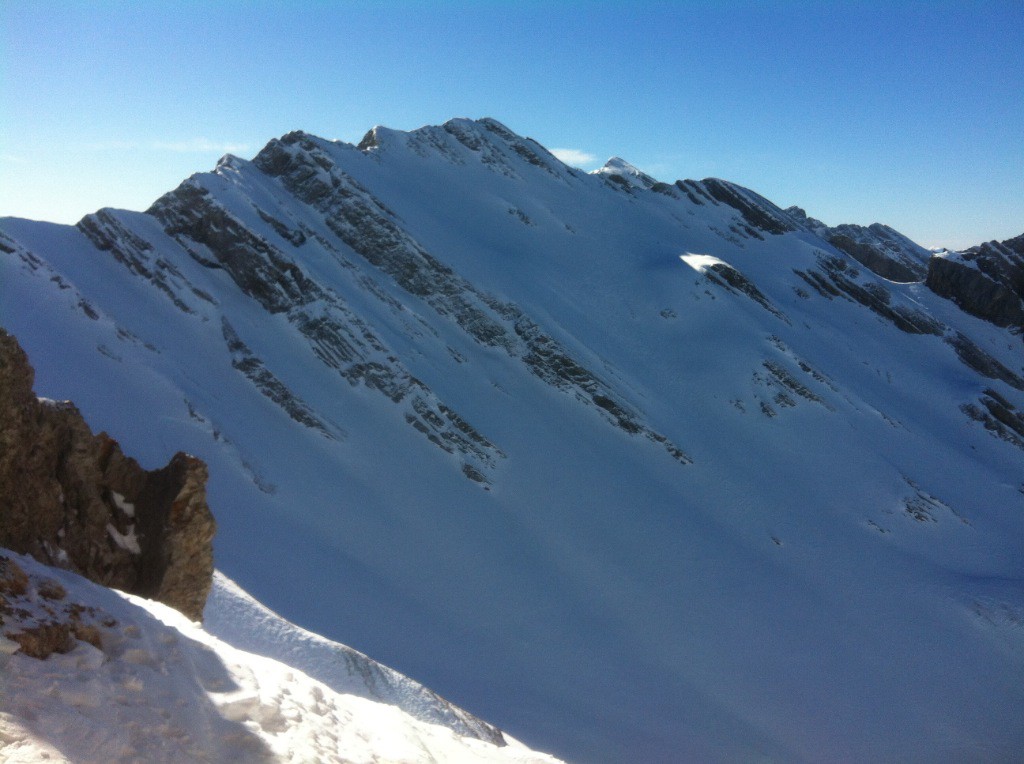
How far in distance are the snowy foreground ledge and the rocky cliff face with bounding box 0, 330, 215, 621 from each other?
5.97 feet

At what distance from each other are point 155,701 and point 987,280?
3838 inches

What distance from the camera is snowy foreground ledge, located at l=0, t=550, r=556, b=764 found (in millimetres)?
6195

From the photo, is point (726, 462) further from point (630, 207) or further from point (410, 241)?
point (630, 207)

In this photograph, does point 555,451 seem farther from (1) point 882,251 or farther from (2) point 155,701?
(1) point 882,251

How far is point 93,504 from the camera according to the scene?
39.2 feet

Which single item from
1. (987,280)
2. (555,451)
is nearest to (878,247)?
(987,280)

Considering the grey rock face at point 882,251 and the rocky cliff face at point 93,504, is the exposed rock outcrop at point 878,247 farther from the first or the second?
the rocky cliff face at point 93,504

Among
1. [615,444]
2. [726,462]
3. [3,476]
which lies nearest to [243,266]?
[615,444]

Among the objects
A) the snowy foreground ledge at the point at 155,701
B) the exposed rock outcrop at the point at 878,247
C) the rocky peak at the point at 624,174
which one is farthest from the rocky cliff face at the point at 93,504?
the exposed rock outcrop at the point at 878,247

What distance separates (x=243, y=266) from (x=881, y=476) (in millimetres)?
47681

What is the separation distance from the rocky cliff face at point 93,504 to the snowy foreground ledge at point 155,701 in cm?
182

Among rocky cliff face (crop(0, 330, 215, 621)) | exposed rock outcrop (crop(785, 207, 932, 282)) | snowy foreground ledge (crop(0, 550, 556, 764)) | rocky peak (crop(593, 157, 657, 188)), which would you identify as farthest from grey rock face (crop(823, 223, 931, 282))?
snowy foreground ledge (crop(0, 550, 556, 764))

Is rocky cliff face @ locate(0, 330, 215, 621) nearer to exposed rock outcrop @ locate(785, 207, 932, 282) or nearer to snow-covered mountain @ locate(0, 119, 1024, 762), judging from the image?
snow-covered mountain @ locate(0, 119, 1024, 762)

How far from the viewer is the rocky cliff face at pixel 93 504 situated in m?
9.93
